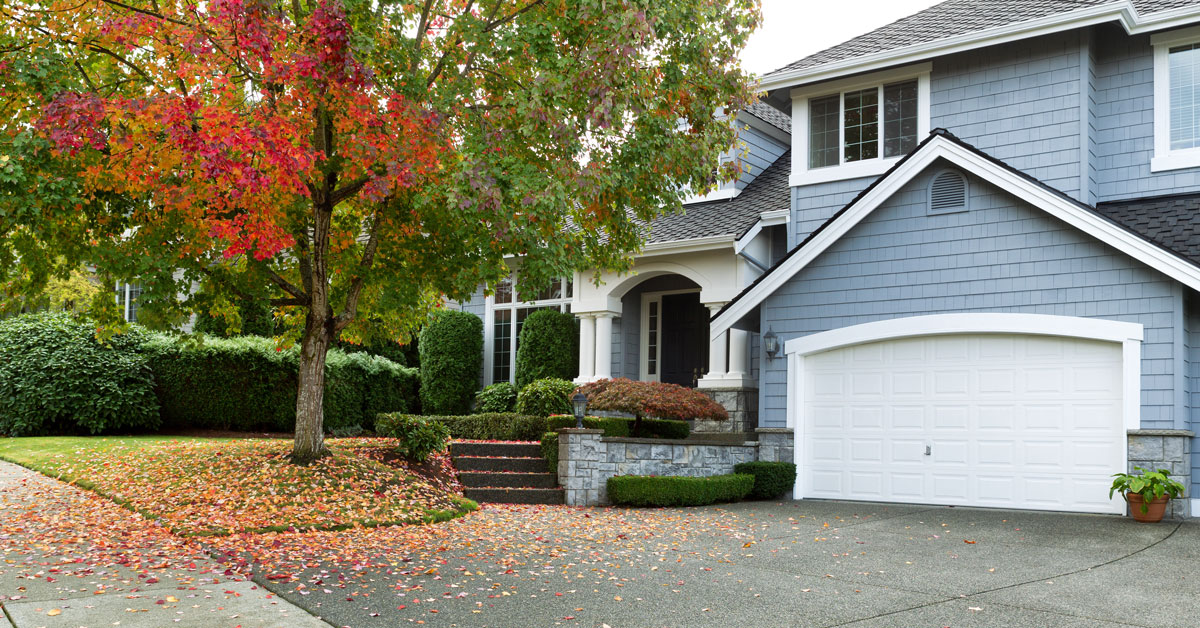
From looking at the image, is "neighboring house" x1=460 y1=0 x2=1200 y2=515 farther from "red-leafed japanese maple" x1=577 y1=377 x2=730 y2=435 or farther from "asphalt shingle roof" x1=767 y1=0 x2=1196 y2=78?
"red-leafed japanese maple" x1=577 y1=377 x2=730 y2=435

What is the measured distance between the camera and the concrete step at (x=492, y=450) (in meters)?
13.2

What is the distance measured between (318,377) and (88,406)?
6.92 meters

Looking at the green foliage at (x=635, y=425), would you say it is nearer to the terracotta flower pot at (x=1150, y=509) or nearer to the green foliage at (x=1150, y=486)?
the green foliage at (x=1150, y=486)

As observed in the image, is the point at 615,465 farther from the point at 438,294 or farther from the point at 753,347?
the point at 753,347

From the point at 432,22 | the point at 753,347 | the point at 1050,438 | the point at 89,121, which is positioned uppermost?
the point at 432,22

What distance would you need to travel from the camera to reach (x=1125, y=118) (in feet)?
41.9

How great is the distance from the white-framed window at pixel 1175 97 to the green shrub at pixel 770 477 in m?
6.21

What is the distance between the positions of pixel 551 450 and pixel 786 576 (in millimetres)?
5763

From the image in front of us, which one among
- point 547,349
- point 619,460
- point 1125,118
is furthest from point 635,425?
point 1125,118

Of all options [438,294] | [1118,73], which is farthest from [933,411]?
[438,294]

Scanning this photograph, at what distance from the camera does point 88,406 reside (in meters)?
15.6

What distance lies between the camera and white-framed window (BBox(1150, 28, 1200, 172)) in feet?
40.3

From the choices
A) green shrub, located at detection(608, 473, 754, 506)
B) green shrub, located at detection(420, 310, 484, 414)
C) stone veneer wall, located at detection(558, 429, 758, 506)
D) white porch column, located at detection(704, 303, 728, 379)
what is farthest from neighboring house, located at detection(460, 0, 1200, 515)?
green shrub, located at detection(420, 310, 484, 414)

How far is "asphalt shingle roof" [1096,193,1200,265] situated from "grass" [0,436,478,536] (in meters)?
8.64
